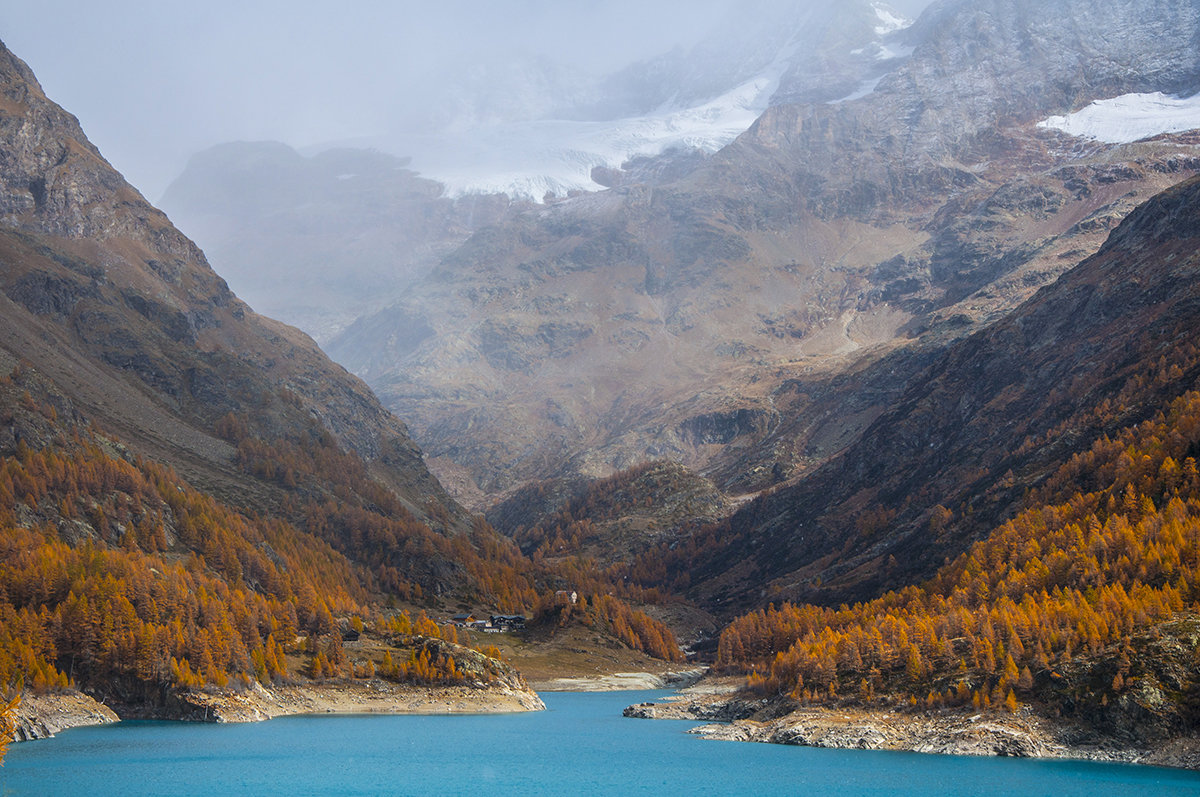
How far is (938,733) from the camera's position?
11450cm

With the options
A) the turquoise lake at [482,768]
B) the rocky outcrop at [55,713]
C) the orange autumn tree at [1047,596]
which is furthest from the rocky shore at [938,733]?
the rocky outcrop at [55,713]

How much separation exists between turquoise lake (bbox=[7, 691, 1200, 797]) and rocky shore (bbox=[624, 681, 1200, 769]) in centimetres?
136

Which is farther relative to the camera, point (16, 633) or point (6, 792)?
point (16, 633)

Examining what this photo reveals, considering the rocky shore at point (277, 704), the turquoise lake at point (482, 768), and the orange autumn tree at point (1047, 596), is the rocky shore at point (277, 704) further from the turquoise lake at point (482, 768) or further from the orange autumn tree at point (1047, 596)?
the orange autumn tree at point (1047, 596)

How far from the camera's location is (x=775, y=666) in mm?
155750

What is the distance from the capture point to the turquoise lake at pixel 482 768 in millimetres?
94312

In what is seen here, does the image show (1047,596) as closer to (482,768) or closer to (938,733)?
(938,733)

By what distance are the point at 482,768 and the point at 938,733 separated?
50357 millimetres

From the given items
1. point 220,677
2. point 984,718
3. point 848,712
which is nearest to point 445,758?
point 220,677

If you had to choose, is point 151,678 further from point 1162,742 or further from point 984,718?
point 1162,742

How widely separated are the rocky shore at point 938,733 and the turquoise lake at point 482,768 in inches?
53.6

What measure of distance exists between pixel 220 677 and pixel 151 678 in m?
9.27

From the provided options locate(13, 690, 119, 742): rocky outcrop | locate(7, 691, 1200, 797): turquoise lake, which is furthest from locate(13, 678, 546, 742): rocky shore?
locate(7, 691, 1200, 797): turquoise lake

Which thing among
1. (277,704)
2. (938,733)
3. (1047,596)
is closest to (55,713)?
(277,704)
